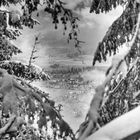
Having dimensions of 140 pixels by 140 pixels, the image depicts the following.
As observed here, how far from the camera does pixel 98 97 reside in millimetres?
1205

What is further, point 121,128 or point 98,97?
point 98,97

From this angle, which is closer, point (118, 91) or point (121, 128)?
point (121, 128)

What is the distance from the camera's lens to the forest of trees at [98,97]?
102 cm

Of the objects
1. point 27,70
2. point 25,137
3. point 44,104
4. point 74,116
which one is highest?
point 44,104

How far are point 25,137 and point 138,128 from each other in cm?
287

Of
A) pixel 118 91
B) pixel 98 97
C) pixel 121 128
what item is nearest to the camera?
pixel 121 128

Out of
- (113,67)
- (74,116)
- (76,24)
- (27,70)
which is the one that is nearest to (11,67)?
(27,70)

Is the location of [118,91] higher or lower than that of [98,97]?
lower

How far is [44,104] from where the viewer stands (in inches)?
93.3

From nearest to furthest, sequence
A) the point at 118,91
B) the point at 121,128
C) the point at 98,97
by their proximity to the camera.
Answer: the point at 121,128 → the point at 98,97 → the point at 118,91

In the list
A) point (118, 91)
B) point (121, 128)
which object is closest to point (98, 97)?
point (121, 128)

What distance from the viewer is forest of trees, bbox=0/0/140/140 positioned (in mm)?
1018

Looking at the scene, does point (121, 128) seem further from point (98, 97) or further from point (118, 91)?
point (118, 91)

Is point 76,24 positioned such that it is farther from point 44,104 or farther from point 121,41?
point 44,104
